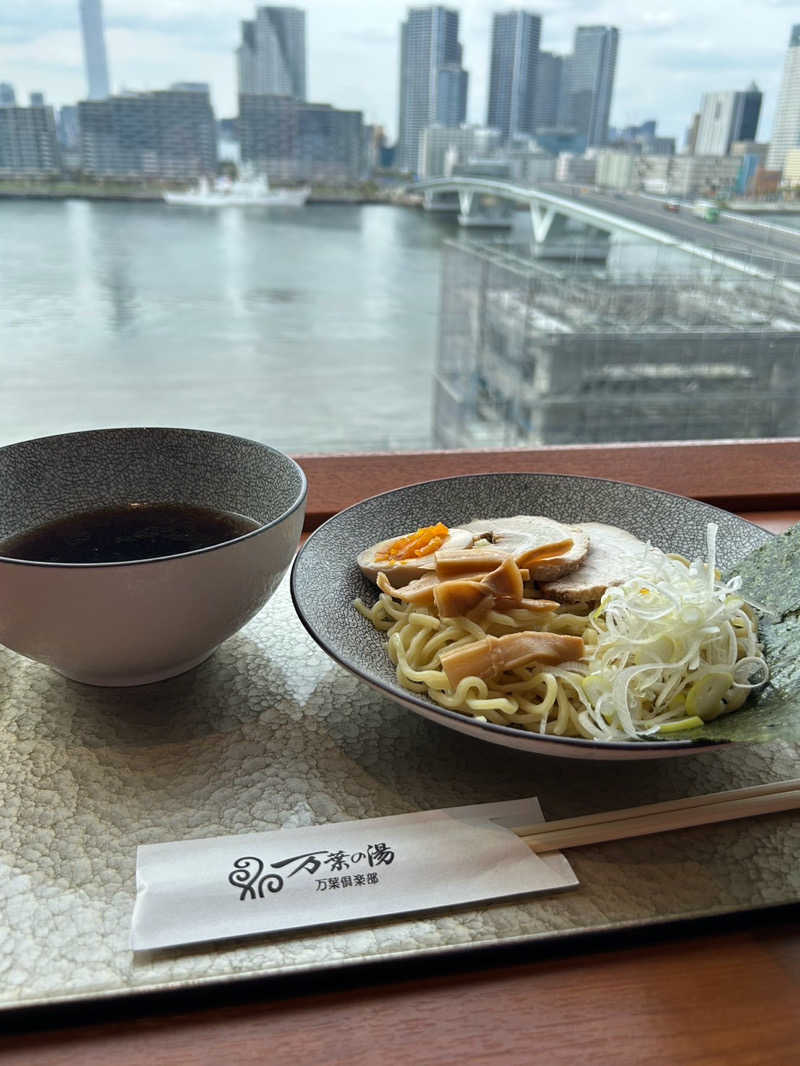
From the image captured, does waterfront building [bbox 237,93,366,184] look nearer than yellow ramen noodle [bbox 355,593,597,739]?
No

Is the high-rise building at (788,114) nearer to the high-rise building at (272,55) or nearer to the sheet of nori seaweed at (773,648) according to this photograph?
the high-rise building at (272,55)

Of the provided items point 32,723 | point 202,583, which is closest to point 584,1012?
point 202,583

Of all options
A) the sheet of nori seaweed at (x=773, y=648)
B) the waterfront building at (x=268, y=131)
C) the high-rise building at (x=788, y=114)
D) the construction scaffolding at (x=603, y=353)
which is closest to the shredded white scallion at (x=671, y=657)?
the sheet of nori seaweed at (x=773, y=648)

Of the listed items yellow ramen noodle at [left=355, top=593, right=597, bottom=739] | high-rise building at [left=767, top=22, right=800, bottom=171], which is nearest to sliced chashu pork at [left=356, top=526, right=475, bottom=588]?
yellow ramen noodle at [left=355, top=593, right=597, bottom=739]

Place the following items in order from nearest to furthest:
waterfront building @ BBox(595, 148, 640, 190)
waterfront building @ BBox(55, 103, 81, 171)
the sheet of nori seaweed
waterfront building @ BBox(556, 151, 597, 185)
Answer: the sheet of nori seaweed → waterfront building @ BBox(55, 103, 81, 171) → waterfront building @ BBox(595, 148, 640, 190) → waterfront building @ BBox(556, 151, 597, 185)

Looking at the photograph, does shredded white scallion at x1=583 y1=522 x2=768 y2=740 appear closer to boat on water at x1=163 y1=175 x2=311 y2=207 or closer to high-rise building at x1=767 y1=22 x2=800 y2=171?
high-rise building at x1=767 y1=22 x2=800 y2=171

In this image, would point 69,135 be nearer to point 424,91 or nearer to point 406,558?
point 424,91
